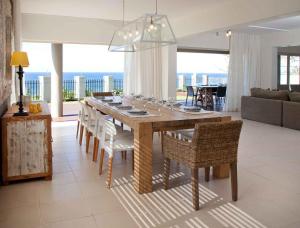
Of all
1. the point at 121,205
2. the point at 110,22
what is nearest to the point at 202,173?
the point at 121,205

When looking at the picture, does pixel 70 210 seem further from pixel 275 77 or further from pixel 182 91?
pixel 182 91

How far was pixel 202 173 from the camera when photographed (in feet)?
12.6

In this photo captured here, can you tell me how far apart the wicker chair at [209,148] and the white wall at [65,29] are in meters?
5.30

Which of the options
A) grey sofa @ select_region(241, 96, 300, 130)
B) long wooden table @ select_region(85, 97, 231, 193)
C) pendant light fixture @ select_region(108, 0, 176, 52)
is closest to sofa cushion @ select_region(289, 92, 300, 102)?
grey sofa @ select_region(241, 96, 300, 130)

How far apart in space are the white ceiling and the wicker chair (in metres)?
3.79

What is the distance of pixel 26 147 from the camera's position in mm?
3420

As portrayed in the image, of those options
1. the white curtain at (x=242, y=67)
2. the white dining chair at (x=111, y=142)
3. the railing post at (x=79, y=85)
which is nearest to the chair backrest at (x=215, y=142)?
the white dining chair at (x=111, y=142)

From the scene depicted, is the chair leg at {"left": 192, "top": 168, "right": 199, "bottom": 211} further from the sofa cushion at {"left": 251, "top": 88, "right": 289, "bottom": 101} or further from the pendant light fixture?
the sofa cushion at {"left": 251, "top": 88, "right": 289, "bottom": 101}

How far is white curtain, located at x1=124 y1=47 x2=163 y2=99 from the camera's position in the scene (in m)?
8.33

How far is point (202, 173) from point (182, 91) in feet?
36.5

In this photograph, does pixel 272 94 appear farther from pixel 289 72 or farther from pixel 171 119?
pixel 289 72

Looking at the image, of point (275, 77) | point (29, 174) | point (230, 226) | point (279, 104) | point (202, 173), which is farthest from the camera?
point (275, 77)

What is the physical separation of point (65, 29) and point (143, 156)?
206 inches

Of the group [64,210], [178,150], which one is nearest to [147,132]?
[178,150]
